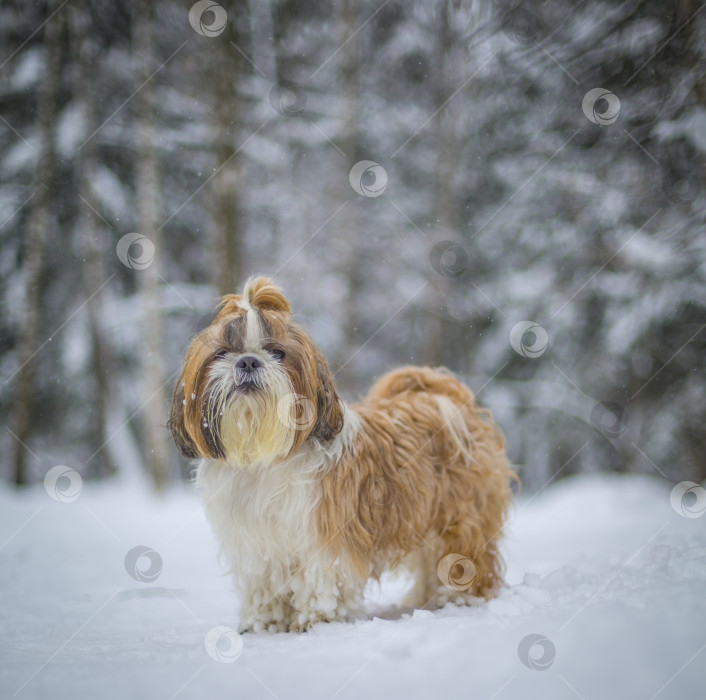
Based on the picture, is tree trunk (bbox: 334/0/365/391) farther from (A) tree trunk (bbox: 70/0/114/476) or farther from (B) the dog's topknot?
(B) the dog's topknot

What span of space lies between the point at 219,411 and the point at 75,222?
25.6 ft

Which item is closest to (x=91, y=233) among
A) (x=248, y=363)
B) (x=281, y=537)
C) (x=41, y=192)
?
(x=41, y=192)

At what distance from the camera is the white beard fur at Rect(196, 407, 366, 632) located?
2961 millimetres

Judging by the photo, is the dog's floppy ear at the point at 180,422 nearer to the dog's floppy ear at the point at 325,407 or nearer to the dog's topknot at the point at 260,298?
the dog's topknot at the point at 260,298

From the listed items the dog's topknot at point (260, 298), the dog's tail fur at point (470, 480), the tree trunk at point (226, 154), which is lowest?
the dog's tail fur at point (470, 480)

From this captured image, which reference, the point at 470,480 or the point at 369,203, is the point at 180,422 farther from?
the point at 369,203

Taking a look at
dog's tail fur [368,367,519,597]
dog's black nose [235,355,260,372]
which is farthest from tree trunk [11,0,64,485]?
dog's black nose [235,355,260,372]

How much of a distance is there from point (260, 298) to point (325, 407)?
0.66 meters

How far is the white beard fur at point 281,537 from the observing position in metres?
2.96

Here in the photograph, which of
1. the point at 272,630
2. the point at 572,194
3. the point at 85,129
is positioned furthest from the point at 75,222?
the point at 272,630

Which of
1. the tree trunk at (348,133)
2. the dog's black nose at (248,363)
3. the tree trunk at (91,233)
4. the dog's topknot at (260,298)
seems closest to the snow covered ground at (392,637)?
the dog's black nose at (248,363)

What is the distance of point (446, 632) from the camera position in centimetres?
255

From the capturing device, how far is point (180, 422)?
292 cm

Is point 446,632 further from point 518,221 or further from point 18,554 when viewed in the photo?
point 518,221
